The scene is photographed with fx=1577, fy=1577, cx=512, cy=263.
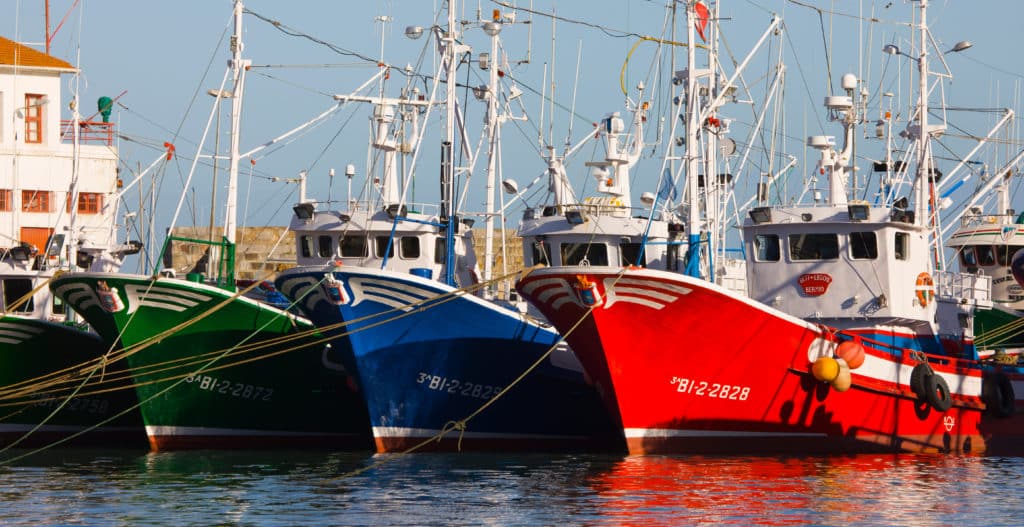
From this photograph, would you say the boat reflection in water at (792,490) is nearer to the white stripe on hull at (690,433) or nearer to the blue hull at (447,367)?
the white stripe on hull at (690,433)

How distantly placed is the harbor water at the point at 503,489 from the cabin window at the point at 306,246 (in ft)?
17.0

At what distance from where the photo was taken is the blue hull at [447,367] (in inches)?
917

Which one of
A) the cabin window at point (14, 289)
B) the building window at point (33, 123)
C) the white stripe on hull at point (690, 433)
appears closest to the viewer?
the white stripe on hull at point (690, 433)

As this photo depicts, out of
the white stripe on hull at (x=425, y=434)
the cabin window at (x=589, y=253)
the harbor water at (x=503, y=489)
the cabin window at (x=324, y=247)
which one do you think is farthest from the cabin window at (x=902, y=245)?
the cabin window at (x=324, y=247)

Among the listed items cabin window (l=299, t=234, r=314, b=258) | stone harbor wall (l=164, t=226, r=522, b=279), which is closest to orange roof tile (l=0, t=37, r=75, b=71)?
stone harbor wall (l=164, t=226, r=522, b=279)

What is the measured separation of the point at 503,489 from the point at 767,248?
315 inches

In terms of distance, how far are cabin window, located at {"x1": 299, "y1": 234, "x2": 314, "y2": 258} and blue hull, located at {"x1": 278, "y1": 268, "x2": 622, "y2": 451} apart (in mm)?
4969

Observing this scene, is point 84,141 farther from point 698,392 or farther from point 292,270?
point 698,392

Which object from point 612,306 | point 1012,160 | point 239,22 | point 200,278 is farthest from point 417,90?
point 1012,160

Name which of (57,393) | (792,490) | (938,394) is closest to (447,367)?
(792,490)

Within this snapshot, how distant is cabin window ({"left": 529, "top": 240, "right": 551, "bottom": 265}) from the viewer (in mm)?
26630

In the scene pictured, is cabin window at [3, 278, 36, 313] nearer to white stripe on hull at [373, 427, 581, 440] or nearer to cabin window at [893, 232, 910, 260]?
white stripe on hull at [373, 427, 581, 440]

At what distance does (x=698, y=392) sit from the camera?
2311 cm

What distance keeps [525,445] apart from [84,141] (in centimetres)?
2113
